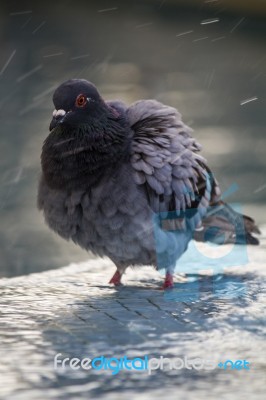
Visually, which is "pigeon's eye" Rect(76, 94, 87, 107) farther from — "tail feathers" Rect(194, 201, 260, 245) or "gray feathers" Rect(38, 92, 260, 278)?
"tail feathers" Rect(194, 201, 260, 245)

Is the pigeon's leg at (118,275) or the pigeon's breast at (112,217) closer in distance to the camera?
the pigeon's breast at (112,217)

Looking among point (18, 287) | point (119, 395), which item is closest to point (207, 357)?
point (119, 395)

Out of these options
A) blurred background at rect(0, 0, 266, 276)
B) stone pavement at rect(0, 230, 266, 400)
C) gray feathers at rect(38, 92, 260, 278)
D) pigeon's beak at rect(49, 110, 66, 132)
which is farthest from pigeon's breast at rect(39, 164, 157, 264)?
blurred background at rect(0, 0, 266, 276)

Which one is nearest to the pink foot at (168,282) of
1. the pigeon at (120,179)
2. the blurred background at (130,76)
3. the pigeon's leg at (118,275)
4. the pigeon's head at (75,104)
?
the pigeon at (120,179)

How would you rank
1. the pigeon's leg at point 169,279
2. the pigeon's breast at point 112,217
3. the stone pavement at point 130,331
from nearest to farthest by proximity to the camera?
the stone pavement at point 130,331 → the pigeon's breast at point 112,217 → the pigeon's leg at point 169,279

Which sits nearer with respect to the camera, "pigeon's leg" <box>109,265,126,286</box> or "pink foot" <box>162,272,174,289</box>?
"pink foot" <box>162,272,174,289</box>

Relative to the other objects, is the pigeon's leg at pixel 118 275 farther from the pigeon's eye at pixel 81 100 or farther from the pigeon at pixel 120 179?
the pigeon's eye at pixel 81 100

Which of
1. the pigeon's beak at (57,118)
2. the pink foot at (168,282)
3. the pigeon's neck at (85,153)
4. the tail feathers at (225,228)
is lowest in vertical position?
the pink foot at (168,282)

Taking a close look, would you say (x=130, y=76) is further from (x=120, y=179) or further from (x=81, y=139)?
(x=120, y=179)
